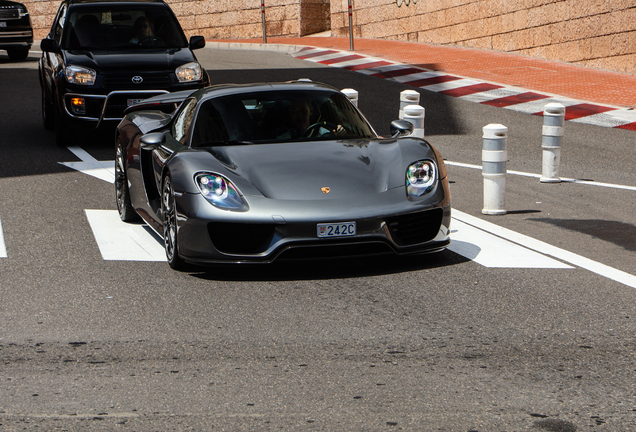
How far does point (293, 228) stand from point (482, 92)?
1161 centimetres

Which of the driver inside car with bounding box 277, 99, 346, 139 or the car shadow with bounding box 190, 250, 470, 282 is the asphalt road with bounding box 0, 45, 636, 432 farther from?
the driver inside car with bounding box 277, 99, 346, 139

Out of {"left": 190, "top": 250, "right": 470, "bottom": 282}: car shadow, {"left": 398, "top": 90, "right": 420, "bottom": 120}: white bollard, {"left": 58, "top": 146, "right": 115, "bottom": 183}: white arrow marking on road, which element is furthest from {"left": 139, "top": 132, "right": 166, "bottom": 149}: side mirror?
{"left": 398, "top": 90, "right": 420, "bottom": 120}: white bollard

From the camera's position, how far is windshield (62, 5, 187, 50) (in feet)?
41.2

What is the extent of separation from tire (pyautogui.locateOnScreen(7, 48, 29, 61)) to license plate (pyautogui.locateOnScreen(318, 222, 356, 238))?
70.9 feet

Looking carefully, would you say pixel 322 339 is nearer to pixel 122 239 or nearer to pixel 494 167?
pixel 122 239

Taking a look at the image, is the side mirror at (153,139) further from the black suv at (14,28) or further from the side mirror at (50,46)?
the black suv at (14,28)

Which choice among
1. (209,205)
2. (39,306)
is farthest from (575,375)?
(39,306)

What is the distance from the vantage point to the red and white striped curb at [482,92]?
14.2 metres

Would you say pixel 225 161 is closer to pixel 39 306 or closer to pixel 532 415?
pixel 39 306

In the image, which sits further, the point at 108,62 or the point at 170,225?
the point at 108,62

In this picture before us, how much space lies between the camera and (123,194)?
7.86 m

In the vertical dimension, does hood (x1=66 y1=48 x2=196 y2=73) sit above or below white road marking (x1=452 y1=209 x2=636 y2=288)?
above

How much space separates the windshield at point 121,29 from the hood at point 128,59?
0.25 m

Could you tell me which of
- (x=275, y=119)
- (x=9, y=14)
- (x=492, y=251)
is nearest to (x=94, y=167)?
(x=275, y=119)
